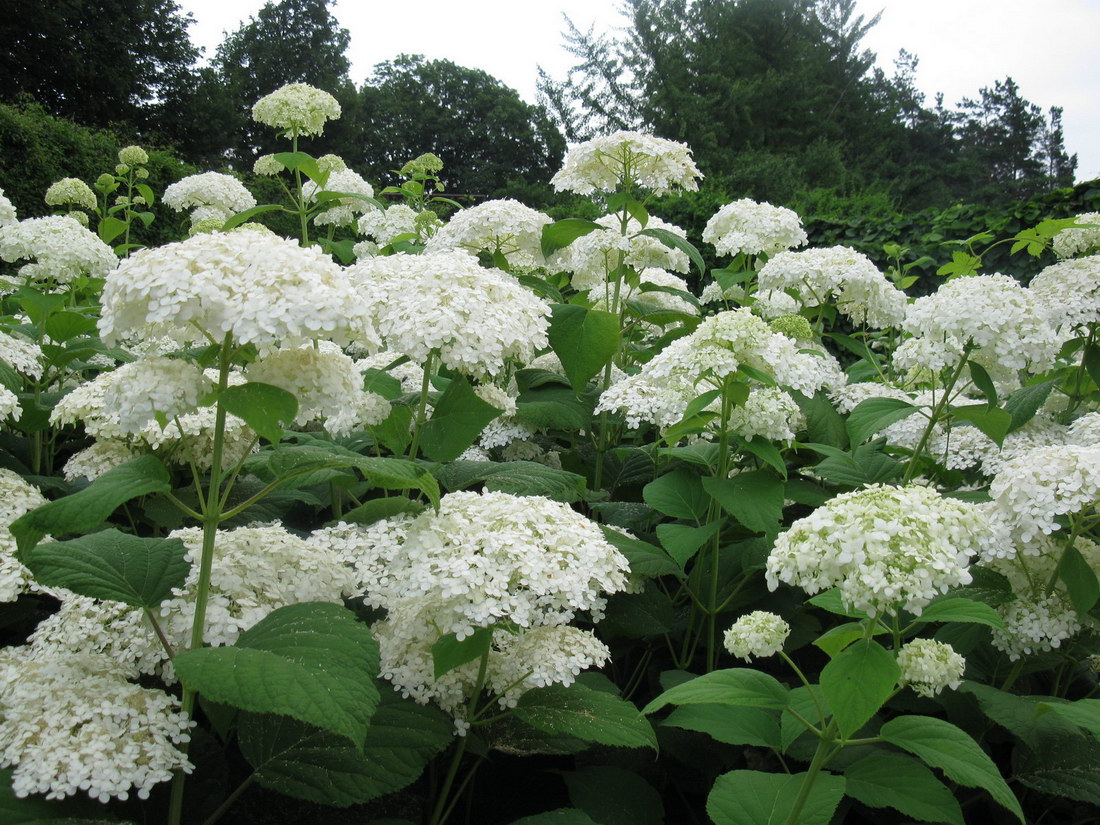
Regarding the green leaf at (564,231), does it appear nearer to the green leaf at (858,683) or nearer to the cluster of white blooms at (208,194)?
the green leaf at (858,683)

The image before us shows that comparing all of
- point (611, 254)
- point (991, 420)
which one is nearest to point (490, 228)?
point (611, 254)

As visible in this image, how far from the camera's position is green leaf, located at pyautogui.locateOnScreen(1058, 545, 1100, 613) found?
1990 millimetres

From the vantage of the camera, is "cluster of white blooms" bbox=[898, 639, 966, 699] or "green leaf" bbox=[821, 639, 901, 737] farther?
"cluster of white blooms" bbox=[898, 639, 966, 699]

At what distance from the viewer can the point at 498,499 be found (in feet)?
6.17

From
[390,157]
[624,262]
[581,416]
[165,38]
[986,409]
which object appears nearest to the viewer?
[986,409]

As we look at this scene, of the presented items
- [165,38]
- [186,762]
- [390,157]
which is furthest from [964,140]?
[186,762]

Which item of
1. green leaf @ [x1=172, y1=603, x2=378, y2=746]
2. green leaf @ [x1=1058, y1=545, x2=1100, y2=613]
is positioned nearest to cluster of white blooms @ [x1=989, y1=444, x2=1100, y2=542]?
green leaf @ [x1=1058, y1=545, x2=1100, y2=613]

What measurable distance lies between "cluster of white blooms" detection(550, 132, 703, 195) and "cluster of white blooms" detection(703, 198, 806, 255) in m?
0.64

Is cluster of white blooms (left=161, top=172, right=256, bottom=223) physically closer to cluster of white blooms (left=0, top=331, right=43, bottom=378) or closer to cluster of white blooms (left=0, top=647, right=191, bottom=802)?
cluster of white blooms (left=0, top=331, right=43, bottom=378)

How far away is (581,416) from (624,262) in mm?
1178

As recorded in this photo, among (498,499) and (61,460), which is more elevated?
(498,499)

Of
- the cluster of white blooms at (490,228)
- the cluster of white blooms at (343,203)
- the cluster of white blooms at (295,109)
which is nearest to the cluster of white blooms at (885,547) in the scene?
the cluster of white blooms at (490,228)

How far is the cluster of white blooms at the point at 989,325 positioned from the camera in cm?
261

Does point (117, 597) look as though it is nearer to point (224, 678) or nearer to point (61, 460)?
point (224, 678)
